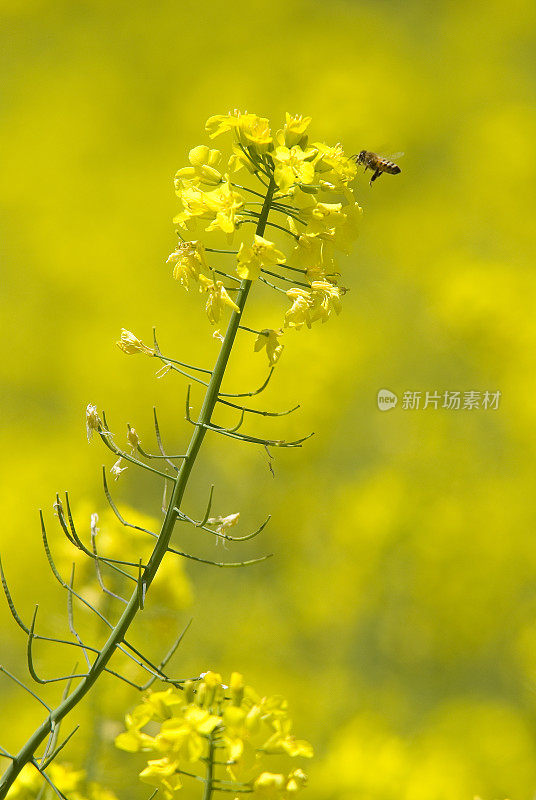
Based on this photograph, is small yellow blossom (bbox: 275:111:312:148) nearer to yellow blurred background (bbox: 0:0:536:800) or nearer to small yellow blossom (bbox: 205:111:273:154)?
small yellow blossom (bbox: 205:111:273:154)

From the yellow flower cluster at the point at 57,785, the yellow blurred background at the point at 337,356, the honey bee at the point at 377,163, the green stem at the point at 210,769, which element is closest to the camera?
the green stem at the point at 210,769

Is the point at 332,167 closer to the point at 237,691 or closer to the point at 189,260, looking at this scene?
the point at 189,260

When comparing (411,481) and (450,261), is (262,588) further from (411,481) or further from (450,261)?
(450,261)

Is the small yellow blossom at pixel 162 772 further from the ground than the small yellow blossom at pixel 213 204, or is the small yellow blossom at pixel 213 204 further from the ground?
the small yellow blossom at pixel 213 204

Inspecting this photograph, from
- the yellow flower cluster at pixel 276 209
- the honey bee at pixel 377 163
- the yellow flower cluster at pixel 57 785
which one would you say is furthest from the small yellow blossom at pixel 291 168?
the yellow flower cluster at pixel 57 785

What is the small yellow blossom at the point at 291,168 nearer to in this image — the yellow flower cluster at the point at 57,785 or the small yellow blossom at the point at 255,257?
the small yellow blossom at the point at 255,257

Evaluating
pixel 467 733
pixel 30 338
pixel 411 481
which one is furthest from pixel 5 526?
pixel 467 733

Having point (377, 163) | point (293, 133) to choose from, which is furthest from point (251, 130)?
point (377, 163)
